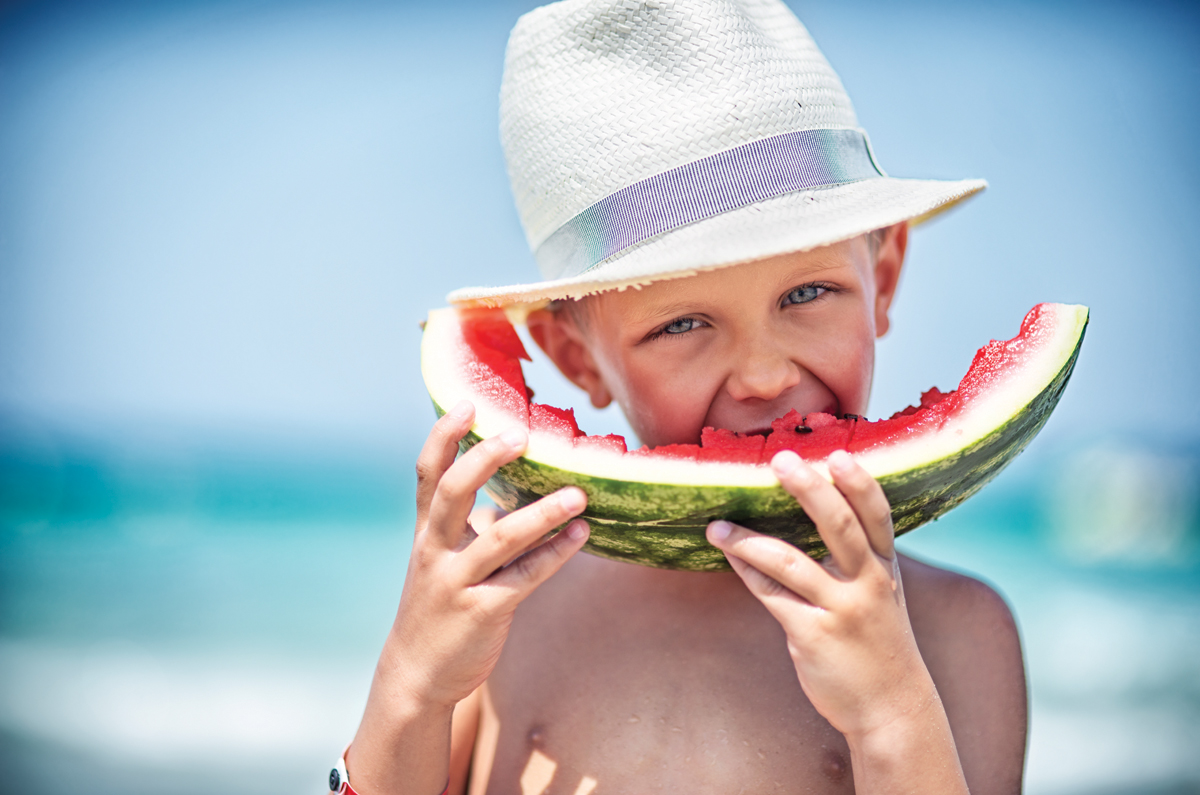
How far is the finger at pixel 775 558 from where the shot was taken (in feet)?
3.99

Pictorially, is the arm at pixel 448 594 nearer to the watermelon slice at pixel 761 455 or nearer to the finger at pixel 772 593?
the watermelon slice at pixel 761 455

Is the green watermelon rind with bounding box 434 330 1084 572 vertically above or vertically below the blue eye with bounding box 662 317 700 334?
below

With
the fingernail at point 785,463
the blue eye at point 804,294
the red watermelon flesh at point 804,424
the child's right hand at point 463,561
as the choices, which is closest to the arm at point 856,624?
the fingernail at point 785,463

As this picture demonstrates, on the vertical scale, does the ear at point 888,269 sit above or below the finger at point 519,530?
above

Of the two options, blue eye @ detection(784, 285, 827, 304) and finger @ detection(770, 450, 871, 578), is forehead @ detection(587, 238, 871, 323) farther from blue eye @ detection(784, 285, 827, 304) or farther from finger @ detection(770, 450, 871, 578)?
finger @ detection(770, 450, 871, 578)

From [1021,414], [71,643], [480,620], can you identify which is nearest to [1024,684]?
[1021,414]

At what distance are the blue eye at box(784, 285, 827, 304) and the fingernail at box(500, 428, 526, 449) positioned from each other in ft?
2.12

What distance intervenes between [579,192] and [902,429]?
30.8 inches

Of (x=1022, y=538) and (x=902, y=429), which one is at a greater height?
(x=1022, y=538)

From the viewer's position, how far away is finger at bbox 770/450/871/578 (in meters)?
1.17

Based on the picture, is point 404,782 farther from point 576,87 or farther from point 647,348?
point 576,87

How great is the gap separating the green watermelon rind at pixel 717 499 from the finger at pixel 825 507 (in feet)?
0.21

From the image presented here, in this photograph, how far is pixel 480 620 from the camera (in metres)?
→ 1.41

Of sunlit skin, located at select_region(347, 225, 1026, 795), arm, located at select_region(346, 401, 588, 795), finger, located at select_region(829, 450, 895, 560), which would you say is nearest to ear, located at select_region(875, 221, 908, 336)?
sunlit skin, located at select_region(347, 225, 1026, 795)
